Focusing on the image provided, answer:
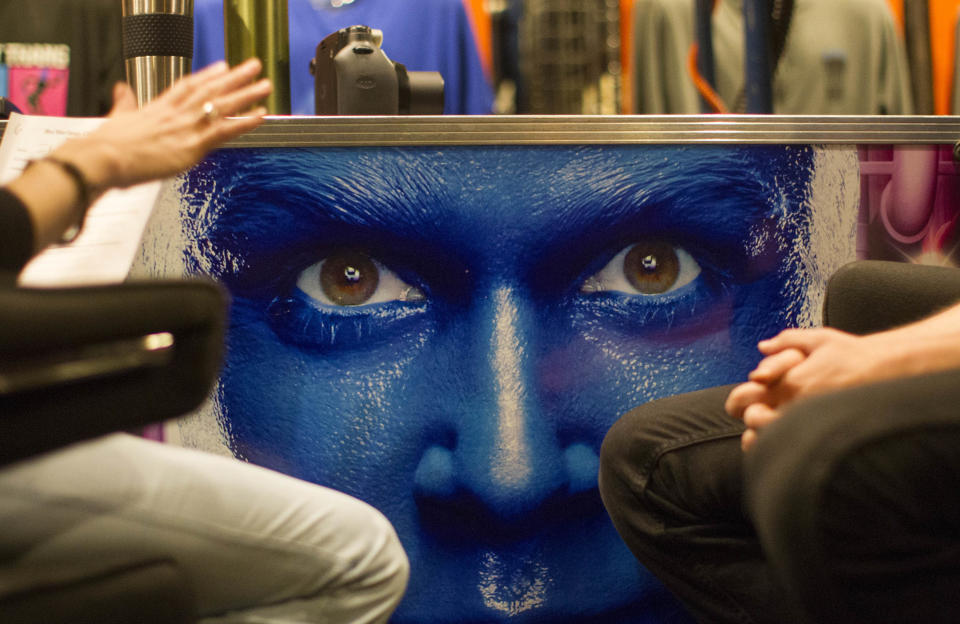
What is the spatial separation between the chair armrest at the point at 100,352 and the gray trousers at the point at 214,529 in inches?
3.9

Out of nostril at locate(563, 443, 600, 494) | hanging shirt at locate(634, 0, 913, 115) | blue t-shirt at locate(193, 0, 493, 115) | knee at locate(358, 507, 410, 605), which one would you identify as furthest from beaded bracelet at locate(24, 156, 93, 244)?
hanging shirt at locate(634, 0, 913, 115)

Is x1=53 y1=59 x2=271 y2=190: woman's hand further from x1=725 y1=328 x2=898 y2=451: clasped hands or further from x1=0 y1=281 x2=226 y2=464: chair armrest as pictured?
x1=725 y1=328 x2=898 y2=451: clasped hands

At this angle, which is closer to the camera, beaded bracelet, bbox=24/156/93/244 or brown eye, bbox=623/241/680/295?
beaded bracelet, bbox=24/156/93/244

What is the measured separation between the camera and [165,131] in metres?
0.74

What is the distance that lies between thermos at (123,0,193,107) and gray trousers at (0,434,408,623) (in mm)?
739

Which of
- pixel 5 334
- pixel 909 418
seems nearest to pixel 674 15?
pixel 909 418

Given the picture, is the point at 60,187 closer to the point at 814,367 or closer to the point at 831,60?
the point at 814,367

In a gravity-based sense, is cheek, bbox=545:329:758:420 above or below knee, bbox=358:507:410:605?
above

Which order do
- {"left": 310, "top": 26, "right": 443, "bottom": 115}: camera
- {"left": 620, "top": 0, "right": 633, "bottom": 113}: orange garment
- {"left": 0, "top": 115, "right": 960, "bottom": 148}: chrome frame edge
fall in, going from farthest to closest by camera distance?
1. {"left": 620, "top": 0, "right": 633, "bottom": 113}: orange garment
2. {"left": 310, "top": 26, "right": 443, "bottom": 115}: camera
3. {"left": 0, "top": 115, "right": 960, "bottom": 148}: chrome frame edge

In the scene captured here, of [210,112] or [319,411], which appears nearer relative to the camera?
[210,112]

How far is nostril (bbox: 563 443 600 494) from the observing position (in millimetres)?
1182

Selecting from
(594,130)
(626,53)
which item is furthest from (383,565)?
(626,53)

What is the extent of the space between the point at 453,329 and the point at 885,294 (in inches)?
22.1

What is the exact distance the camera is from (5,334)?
A: 41cm
